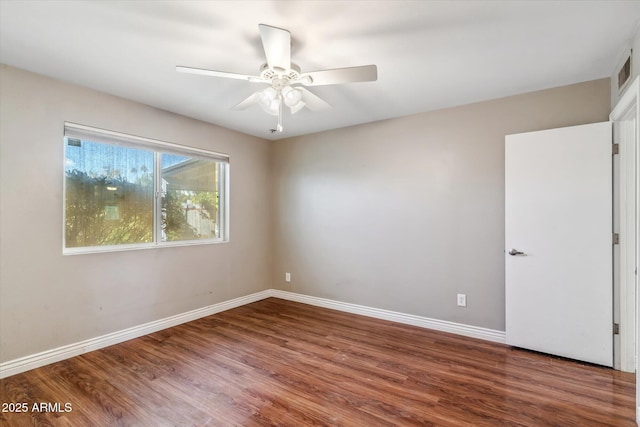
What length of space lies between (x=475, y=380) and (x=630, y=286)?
144 centimetres

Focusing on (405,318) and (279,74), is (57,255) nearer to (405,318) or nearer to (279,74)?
(279,74)

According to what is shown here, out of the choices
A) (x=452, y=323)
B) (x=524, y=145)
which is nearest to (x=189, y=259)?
(x=452, y=323)

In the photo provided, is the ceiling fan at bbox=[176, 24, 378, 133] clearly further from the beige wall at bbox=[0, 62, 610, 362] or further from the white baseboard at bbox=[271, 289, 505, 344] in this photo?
the white baseboard at bbox=[271, 289, 505, 344]

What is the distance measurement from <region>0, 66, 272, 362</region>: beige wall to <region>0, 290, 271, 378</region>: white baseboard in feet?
0.16

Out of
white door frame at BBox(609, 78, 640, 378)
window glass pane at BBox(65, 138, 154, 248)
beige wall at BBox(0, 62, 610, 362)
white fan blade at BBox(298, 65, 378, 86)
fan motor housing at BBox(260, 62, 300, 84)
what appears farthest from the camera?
window glass pane at BBox(65, 138, 154, 248)

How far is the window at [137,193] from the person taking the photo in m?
2.69

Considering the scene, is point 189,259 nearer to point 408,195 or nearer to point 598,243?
point 408,195

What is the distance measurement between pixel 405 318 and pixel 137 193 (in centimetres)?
333

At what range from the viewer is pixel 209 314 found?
3686 millimetres

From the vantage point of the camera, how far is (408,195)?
11.2 feet

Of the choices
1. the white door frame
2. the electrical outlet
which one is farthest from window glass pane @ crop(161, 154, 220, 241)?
the white door frame

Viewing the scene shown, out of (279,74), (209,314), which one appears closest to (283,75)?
(279,74)

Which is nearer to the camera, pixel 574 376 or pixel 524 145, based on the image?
pixel 574 376

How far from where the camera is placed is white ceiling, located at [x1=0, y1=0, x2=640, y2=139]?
1.68 m
